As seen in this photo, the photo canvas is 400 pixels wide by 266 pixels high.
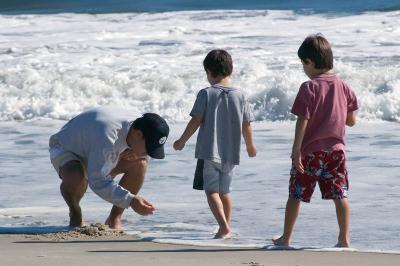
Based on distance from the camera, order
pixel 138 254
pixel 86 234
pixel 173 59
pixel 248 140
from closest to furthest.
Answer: pixel 138 254 < pixel 86 234 < pixel 248 140 < pixel 173 59

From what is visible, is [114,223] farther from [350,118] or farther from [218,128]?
[350,118]

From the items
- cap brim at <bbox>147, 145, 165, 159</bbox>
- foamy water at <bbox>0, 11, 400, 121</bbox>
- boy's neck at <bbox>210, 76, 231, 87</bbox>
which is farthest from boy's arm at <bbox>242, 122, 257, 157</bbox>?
foamy water at <bbox>0, 11, 400, 121</bbox>

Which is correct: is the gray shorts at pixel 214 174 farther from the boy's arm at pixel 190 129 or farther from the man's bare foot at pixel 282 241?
the man's bare foot at pixel 282 241

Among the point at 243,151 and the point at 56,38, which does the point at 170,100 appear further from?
the point at 56,38

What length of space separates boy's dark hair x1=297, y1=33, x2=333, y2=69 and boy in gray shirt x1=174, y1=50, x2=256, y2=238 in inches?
23.8

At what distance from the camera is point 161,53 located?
602 inches

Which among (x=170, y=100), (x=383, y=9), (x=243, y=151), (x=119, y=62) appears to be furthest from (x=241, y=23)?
(x=243, y=151)

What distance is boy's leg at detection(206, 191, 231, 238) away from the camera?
5859mm

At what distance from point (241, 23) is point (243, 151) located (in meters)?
9.56

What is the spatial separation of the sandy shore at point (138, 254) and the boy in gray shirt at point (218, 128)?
0.53 meters

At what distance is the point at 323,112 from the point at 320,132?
10 centimetres

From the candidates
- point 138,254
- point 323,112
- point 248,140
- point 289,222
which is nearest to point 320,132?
point 323,112

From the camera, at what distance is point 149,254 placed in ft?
17.0

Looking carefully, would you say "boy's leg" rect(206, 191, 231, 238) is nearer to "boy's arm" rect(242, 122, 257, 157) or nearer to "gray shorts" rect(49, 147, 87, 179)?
"boy's arm" rect(242, 122, 257, 157)
